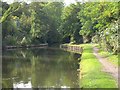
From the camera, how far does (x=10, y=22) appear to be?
70.9 meters

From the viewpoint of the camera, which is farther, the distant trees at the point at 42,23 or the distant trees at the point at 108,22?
the distant trees at the point at 42,23

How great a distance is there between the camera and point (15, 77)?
25.4 m

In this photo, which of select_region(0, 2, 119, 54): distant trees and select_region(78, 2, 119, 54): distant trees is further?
select_region(0, 2, 119, 54): distant trees

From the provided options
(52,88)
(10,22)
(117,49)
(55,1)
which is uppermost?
(55,1)

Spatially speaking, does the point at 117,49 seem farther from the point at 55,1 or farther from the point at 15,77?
the point at 55,1

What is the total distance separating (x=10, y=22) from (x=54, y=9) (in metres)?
20.9

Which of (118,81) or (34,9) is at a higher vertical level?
(34,9)

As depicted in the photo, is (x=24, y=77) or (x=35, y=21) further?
(x=35, y=21)

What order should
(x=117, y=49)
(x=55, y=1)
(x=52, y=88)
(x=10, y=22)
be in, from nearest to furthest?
(x=52, y=88)
(x=117, y=49)
(x=10, y=22)
(x=55, y=1)

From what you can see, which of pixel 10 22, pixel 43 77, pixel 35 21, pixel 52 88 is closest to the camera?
pixel 52 88

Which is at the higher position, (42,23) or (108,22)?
(42,23)

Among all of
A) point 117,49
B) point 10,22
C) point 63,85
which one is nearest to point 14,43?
point 10,22

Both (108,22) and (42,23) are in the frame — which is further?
(42,23)

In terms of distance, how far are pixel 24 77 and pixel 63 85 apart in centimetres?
527
